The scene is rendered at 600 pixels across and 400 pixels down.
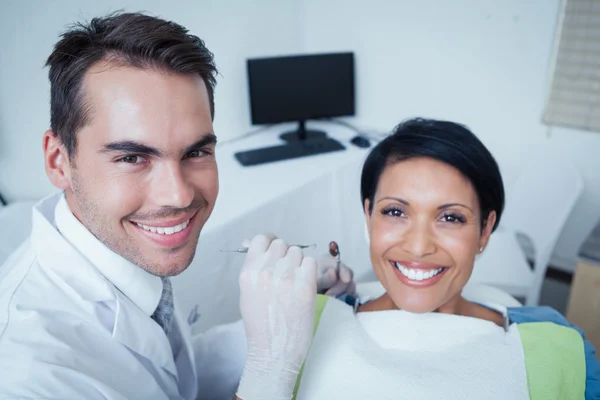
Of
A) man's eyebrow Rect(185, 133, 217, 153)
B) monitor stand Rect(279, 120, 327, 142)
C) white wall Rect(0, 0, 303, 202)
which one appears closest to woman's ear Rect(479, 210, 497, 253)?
man's eyebrow Rect(185, 133, 217, 153)

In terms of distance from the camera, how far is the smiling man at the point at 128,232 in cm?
81

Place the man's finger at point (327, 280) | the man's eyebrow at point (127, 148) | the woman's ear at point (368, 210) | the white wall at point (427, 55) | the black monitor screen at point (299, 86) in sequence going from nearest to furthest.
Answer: the man's eyebrow at point (127, 148) < the woman's ear at point (368, 210) < the man's finger at point (327, 280) < the white wall at point (427, 55) < the black monitor screen at point (299, 86)

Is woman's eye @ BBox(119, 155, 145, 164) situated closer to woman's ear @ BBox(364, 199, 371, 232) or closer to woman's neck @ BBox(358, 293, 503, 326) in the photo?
woman's ear @ BBox(364, 199, 371, 232)

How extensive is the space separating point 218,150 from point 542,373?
1.88 metres

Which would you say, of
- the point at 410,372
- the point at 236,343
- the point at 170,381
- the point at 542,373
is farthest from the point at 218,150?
the point at 542,373

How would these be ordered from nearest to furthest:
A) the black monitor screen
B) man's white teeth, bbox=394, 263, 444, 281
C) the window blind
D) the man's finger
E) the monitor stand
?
man's white teeth, bbox=394, 263, 444, 281, the man's finger, the window blind, the black monitor screen, the monitor stand

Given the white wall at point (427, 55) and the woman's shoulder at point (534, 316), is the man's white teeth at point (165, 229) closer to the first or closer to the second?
the woman's shoulder at point (534, 316)

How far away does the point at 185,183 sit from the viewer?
0.86 metres

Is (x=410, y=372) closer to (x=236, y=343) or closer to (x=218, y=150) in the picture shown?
(x=236, y=343)

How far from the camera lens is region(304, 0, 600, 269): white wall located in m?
2.18

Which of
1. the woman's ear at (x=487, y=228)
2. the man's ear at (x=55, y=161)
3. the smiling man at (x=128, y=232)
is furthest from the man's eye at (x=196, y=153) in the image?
the woman's ear at (x=487, y=228)

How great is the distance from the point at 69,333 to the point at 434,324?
30.9 inches

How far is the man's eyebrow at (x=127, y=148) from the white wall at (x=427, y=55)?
41.1 inches

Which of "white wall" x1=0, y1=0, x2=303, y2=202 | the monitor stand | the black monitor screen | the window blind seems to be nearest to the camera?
"white wall" x1=0, y1=0, x2=303, y2=202
